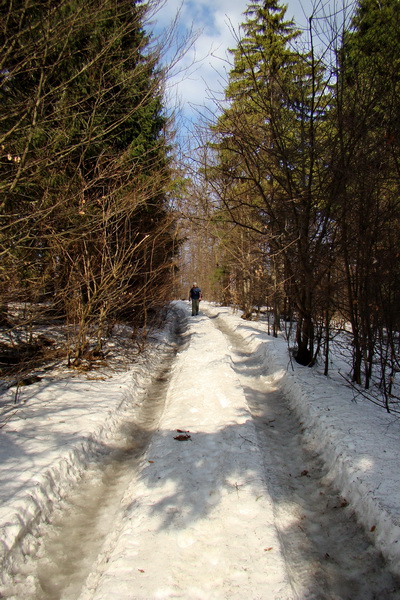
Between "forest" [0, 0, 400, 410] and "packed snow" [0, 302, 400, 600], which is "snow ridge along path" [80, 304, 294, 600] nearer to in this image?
"packed snow" [0, 302, 400, 600]

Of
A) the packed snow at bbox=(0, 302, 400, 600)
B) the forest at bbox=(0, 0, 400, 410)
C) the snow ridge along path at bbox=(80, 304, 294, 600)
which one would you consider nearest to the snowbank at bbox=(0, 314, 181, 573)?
the packed snow at bbox=(0, 302, 400, 600)

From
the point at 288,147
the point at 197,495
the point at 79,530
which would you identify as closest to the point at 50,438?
the point at 79,530

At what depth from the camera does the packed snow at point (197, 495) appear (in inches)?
117

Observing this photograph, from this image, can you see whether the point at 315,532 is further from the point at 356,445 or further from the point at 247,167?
the point at 247,167

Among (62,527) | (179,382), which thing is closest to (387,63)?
(179,382)

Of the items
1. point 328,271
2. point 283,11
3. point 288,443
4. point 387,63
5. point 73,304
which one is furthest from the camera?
point 283,11

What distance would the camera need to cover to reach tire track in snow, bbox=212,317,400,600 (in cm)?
299

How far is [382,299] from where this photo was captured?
22.6 ft

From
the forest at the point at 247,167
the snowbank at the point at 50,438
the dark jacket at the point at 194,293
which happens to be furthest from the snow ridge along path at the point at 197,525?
the dark jacket at the point at 194,293

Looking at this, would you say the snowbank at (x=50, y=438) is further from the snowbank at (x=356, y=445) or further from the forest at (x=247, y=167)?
the snowbank at (x=356, y=445)

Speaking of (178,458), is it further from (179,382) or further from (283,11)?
(283,11)

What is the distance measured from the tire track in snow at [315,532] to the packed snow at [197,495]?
0.05ft

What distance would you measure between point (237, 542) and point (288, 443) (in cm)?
268

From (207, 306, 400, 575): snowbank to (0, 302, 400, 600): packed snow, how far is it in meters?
0.02
